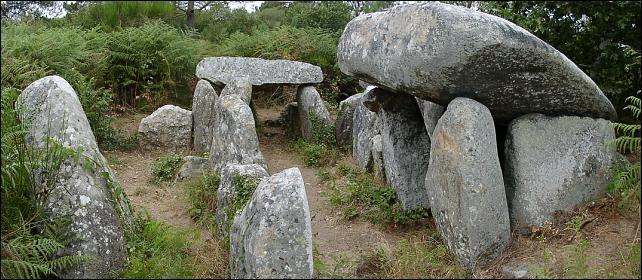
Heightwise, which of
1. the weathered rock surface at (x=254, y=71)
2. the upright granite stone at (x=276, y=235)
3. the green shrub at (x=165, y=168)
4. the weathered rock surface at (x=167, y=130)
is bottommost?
the green shrub at (x=165, y=168)

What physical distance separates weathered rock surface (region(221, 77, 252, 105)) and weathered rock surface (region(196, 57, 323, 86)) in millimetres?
190

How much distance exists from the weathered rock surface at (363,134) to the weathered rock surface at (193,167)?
2.09 m

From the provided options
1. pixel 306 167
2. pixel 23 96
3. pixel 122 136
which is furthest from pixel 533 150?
pixel 122 136

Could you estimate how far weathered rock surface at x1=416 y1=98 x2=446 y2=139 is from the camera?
281 inches

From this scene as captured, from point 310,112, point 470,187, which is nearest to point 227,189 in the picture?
point 470,187

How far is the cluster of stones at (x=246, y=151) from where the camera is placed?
518cm

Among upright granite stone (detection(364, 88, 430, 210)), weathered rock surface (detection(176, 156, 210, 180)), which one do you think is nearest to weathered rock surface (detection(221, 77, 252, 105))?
weathered rock surface (detection(176, 156, 210, 180))

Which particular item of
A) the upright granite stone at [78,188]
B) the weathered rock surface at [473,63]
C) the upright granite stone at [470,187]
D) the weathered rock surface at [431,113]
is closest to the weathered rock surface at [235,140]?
the weathered rock surface at [431,113]

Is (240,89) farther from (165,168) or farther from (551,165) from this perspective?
(551,165)

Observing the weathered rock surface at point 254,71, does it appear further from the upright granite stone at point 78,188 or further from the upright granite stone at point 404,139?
the upright granite stone at point 78,188

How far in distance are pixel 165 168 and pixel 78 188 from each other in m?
3.52

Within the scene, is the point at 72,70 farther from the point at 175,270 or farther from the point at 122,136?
the point at 175,270

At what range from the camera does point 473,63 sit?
6.12 metres

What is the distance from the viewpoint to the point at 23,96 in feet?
21.4
